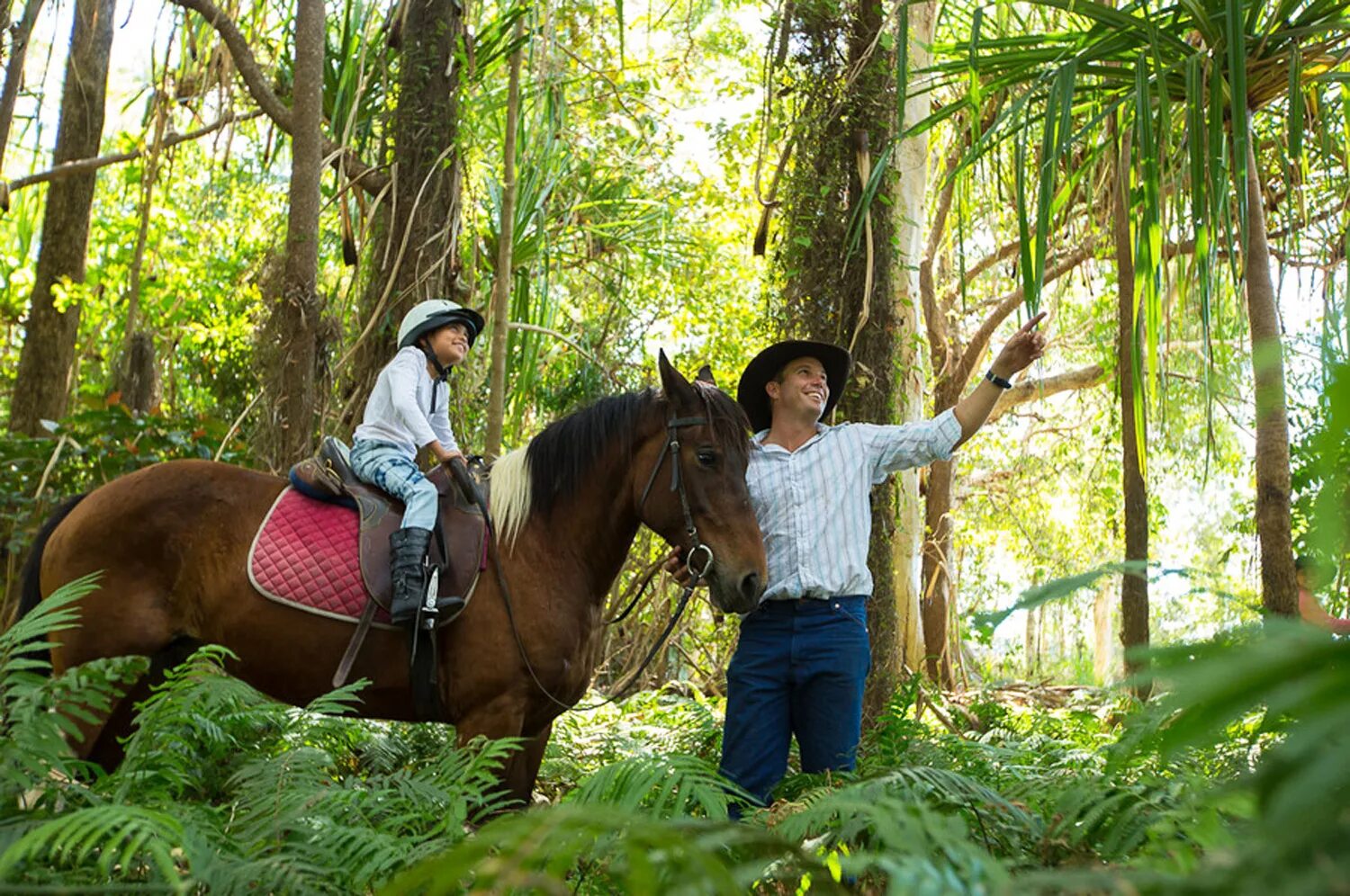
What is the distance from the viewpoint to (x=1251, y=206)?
184 inches

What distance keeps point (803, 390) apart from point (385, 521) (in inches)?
62.5

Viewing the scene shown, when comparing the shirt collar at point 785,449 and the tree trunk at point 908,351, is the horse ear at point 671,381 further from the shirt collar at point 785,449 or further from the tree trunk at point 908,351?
the tree trunk at point 908,351

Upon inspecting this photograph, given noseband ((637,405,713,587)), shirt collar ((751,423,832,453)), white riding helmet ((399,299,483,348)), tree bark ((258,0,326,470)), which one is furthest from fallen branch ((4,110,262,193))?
shirt collar ((751,423,832,453))

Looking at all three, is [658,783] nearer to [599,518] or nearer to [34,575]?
[599,518]

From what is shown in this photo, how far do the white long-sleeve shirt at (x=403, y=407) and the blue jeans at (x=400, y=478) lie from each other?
0.18 ft

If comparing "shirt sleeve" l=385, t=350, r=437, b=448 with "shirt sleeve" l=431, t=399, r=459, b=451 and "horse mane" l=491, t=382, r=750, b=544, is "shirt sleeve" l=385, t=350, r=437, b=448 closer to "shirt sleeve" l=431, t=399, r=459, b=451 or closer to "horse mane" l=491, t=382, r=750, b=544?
"shirt sleeve" l=431, t=399, r=459, b=451

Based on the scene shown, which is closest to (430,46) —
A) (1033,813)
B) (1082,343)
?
(1033,813)

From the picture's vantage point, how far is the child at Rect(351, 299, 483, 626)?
4.27 metres

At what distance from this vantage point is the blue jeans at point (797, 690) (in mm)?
3967

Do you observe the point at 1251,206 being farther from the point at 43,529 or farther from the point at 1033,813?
the point at 43,529

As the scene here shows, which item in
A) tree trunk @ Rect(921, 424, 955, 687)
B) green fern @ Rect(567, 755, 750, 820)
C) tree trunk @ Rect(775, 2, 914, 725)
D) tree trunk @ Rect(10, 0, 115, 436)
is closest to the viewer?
green fern @ Rect(567, 755, 750, 820)

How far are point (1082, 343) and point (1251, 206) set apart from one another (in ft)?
34.6

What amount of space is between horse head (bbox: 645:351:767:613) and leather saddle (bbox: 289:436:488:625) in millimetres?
635

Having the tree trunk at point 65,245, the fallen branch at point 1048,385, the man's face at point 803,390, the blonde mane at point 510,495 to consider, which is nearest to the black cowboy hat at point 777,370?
the man's face at point 803,390
